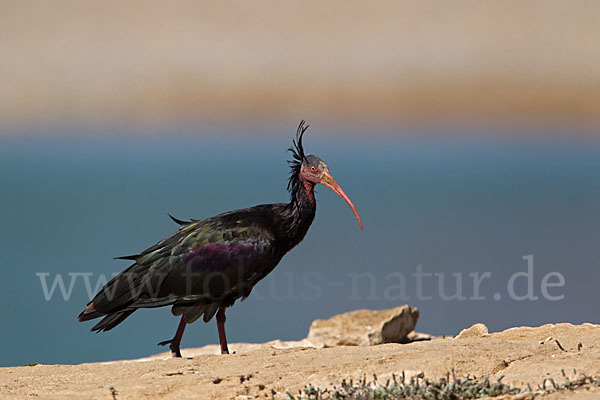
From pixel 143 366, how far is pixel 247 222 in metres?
2.48

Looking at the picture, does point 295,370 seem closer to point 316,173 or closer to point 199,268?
point 199,268

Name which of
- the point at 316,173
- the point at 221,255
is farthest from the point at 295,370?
the point at 316,173

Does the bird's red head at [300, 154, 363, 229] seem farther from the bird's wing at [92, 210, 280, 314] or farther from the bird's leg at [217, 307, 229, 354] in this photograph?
the bird's leg at [217, 307, 229, 354]

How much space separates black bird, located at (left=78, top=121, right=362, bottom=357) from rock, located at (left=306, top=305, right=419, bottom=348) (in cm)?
244

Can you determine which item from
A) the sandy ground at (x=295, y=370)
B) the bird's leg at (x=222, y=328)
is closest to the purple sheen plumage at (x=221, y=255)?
the bird's leg at (x=222, y=328)

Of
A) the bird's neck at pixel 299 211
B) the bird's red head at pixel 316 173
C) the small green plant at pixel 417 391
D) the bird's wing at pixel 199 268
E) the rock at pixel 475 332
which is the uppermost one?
the bird's red head at pixel 316 173

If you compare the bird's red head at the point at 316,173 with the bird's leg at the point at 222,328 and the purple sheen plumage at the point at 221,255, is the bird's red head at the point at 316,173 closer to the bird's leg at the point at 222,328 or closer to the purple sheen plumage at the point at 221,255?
the purple sheen plumage at the point at 221,255

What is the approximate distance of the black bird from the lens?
26.1ft

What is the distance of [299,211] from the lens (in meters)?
8.66

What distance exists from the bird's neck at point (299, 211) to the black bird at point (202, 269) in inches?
0.4

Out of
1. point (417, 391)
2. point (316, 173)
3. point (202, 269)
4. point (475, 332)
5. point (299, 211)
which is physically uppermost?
point (316, 173)

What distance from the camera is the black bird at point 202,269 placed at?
7949 millimetres

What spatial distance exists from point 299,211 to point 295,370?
128 inches

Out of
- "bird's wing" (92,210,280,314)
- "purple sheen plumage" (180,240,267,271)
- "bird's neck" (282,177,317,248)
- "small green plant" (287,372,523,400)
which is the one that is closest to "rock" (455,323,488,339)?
"bird's neck" (282,177,317,248)
